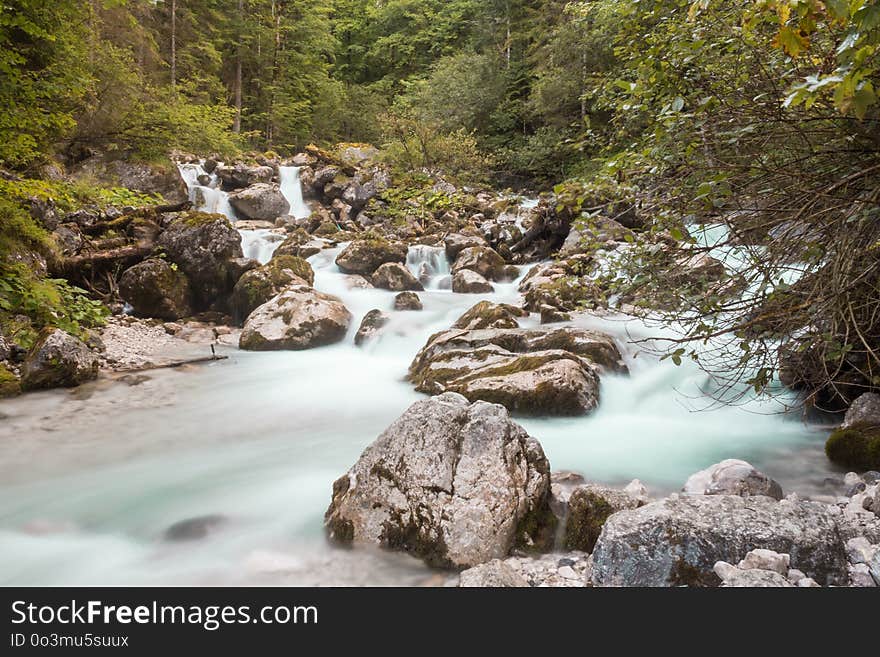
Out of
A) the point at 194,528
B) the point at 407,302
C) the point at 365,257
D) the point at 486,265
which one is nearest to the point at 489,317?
the point at 407,302

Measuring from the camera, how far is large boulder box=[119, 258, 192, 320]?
1072cm

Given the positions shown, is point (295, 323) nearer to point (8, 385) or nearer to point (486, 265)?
point (8, 385)

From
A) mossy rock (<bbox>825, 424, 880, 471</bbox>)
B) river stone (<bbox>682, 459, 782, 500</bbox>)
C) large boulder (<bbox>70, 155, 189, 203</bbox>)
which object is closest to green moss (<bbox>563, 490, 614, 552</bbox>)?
river stone (<bbox>682, 459, 782, 500</bbox>)

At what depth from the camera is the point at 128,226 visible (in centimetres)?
1157

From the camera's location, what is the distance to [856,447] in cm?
469

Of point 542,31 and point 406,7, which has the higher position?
point 406,7

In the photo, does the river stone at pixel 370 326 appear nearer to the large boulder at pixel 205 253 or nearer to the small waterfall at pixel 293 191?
the large boulder at pixel 205 253

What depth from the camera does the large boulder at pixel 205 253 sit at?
11.5 meters

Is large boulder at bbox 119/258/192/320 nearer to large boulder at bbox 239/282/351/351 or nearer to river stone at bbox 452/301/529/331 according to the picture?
large boulder at bbox 239/282/351/351

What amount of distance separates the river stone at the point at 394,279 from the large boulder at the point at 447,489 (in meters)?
9.26

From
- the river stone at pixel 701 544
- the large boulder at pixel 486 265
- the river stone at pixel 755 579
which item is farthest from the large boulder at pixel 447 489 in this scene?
the large boulder at pixel 486 265

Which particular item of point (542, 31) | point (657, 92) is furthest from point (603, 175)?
point (542, 31)

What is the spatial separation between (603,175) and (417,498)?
2665 millimetres

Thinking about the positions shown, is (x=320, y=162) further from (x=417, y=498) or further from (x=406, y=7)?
(x=417, y=498)
